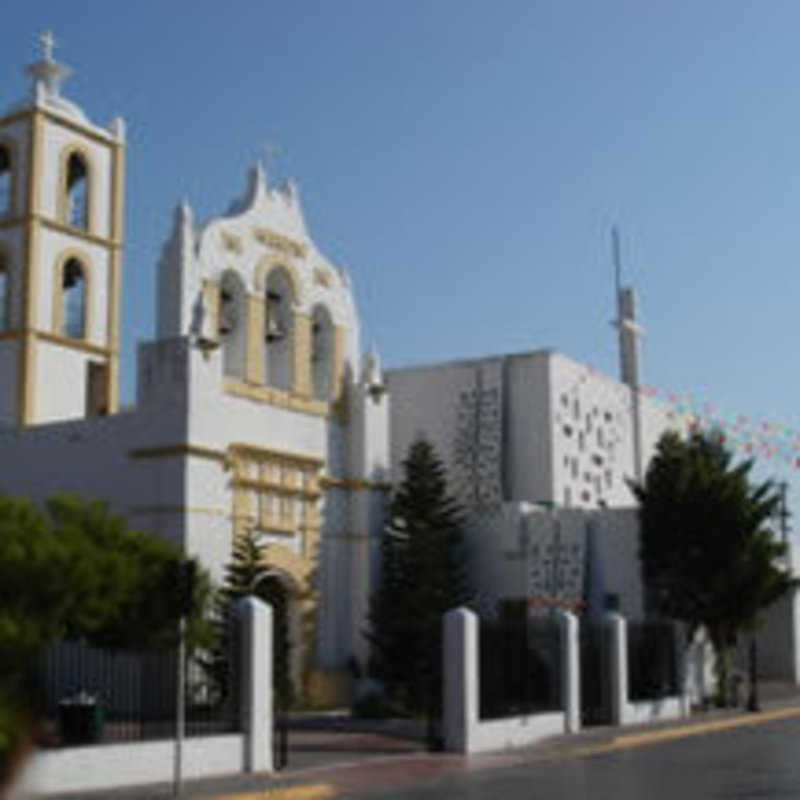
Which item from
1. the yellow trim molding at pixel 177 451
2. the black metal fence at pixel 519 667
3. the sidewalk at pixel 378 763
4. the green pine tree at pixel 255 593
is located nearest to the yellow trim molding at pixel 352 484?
the green pine tree at pixel 255 593

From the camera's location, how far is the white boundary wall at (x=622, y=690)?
2809 cm

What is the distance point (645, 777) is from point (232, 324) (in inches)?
682

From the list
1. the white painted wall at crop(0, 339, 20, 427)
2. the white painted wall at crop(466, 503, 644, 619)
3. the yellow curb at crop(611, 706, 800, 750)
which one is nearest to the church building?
the white painted wall at crop(0, 339, 20, 427)

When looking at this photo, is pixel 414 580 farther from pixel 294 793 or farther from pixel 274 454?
pixel 294 793

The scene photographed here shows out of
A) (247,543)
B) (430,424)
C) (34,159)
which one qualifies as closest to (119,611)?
(247,543)

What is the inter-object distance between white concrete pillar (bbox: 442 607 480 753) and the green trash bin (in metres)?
7.20

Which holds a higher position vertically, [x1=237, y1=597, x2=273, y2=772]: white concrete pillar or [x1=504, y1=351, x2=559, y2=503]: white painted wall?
[x1=504, y1=351, x2=559, y2=503]: white painted wall

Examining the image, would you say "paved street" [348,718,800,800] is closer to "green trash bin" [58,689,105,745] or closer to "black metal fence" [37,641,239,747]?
"black metal fence" [37,641,239,747]

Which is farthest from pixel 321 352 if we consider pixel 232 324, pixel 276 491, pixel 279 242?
pixel 276 491

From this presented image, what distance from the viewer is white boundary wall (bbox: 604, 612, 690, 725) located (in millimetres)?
28094

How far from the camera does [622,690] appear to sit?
92.8ft

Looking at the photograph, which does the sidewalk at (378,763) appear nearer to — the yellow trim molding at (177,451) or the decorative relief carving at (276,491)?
the decorative relief carving at (276,491)

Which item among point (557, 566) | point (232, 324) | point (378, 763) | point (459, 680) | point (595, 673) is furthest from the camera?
point (557, 566)

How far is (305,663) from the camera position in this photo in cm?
3153
